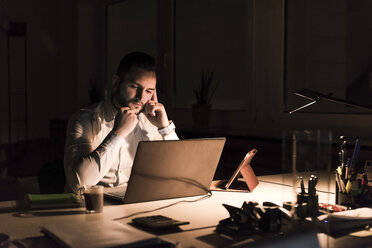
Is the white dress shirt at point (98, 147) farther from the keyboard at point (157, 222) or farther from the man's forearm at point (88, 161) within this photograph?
the keyboard at point (157, 222)

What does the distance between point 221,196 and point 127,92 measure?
2.50 ft

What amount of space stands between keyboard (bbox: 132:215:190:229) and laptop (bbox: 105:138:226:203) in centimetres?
23

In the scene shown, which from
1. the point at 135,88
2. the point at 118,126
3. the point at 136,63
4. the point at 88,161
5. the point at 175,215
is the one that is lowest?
the point at 175,215

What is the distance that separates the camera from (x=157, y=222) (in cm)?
136

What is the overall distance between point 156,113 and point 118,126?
32cm

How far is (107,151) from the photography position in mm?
2039

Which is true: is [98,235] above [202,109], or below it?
below

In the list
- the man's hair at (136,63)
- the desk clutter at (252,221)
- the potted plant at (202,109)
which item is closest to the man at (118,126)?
the man's hair at (136,63)

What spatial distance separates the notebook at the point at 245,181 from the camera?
194 centimetres

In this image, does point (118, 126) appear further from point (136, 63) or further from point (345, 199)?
point (345, 199)

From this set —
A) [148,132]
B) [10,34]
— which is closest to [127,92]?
[148,132]

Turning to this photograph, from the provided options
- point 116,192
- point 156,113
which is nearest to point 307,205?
point 116,192

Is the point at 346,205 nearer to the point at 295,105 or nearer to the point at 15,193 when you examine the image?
the point at 295,105

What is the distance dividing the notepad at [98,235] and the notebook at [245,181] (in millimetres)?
746
